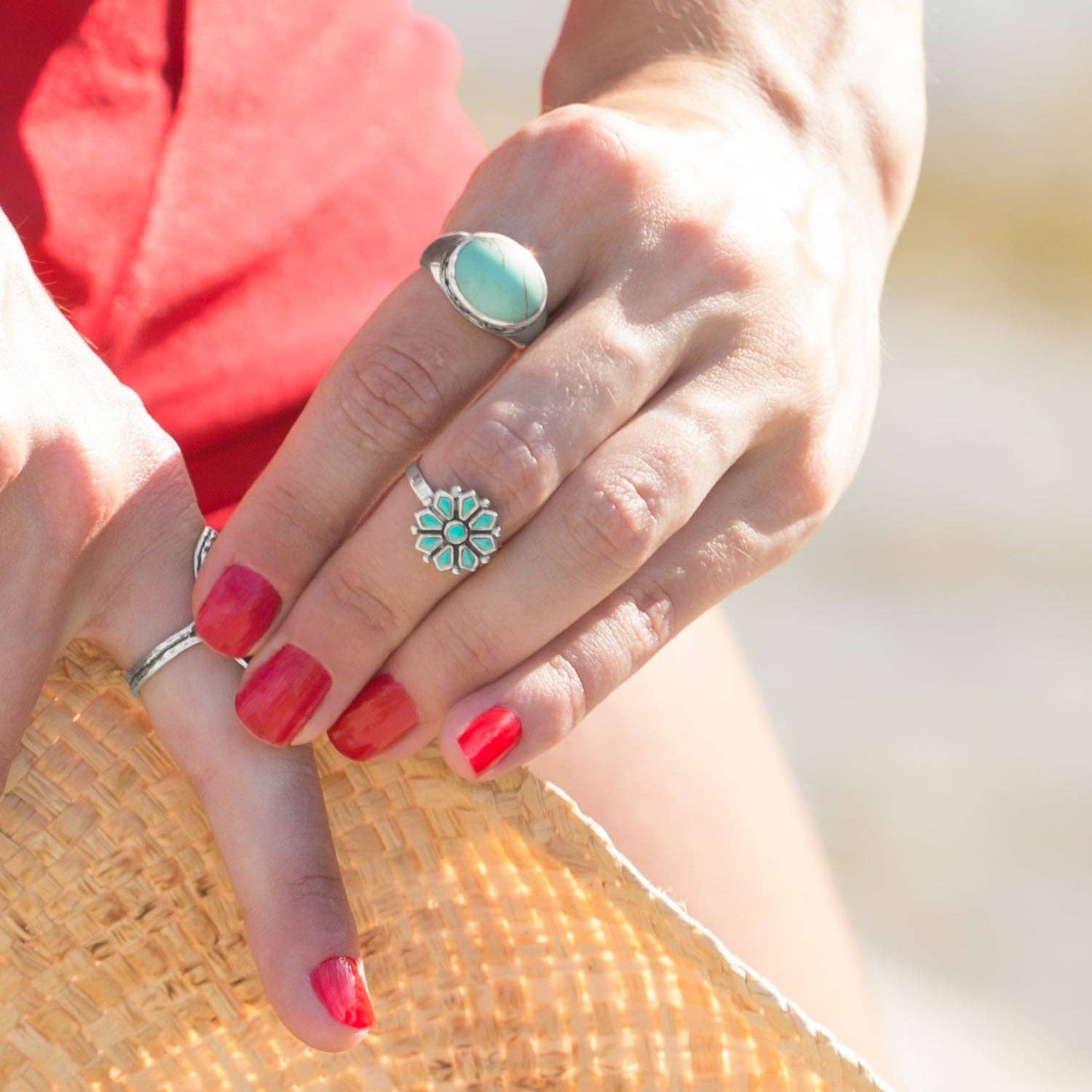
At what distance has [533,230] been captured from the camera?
0.75 m

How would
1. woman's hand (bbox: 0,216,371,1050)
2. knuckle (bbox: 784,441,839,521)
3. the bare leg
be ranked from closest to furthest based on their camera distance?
woman's hand (bbox: 0,216,371,1050) → knuckle (bbox: 784,441,839,521) → the bare leg

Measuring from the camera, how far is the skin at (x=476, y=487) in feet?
2.35

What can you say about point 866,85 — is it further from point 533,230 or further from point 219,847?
point 219,847

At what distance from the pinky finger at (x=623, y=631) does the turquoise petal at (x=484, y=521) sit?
8 cm

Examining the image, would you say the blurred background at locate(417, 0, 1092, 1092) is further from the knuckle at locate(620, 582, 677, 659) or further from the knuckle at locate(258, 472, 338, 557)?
the knuckle at locate(258, 472, 338, 557)

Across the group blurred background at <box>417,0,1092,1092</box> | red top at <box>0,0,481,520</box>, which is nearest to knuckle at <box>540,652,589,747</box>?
red top at <box>0,0,481,520</box>

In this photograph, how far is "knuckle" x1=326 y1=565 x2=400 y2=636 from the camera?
28.9 inches

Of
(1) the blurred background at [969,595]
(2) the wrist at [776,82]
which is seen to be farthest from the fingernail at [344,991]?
(1) the blurred background at [969,595]

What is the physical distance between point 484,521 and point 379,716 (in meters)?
0.13

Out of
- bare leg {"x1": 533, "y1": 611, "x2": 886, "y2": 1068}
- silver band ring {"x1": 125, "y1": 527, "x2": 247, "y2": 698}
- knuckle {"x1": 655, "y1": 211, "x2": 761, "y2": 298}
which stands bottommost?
bare leg {"x1": 533, "y1": 611, "x2": 886, "y2": 1068}

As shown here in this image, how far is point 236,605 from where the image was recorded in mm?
748

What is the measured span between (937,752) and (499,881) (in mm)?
1597

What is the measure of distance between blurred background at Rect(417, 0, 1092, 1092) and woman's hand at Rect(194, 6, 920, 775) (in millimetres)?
961

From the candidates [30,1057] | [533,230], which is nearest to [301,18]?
[533,230]
